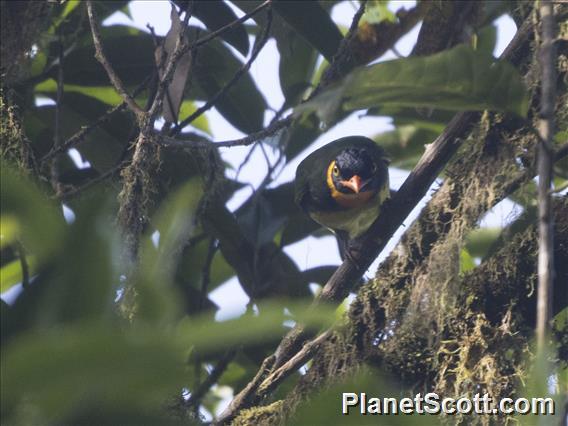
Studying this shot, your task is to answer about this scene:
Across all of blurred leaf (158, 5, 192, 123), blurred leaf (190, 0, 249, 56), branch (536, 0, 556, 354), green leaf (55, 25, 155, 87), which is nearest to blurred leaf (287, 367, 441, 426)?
branch (536, 0, 556, 354)

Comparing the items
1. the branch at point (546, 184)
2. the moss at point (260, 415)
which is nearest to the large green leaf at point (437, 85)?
the branch at point (546, 184)

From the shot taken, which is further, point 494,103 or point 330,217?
point 330,217

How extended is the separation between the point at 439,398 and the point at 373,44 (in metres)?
2.07

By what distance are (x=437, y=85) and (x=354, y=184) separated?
2545 millimetres

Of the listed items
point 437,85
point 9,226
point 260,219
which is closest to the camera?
point 9,226

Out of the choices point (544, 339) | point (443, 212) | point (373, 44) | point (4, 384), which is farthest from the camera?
point (373, 44)

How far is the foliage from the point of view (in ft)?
2.08

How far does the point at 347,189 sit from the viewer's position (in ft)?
13.8

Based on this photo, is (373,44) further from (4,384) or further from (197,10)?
(4,384)

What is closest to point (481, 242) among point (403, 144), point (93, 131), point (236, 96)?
point (403, 144)

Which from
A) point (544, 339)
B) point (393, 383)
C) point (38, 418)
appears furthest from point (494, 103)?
point (38, 418)

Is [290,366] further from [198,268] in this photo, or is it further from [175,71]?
[198,268]

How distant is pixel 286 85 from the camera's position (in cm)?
395

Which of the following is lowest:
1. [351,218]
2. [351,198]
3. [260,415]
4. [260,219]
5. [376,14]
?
[260,415]
